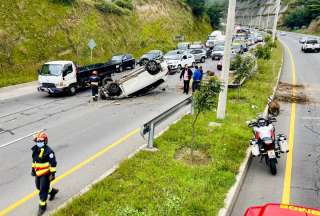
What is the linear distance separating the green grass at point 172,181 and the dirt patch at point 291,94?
25.7 feet

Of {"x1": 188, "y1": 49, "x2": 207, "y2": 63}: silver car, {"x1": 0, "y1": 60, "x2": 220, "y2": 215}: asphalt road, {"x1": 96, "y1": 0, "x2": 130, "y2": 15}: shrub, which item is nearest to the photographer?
{"x1": 0, "y1": 60, "x2": 220, "y2": 215}: asphalt road

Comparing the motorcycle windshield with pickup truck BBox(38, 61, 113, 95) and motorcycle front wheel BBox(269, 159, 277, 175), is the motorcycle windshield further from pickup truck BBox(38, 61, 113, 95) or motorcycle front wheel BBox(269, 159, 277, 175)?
pickup truck BBox(38, 61, 113, 95)

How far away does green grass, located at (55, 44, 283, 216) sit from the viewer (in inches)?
308

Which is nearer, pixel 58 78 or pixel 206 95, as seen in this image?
pixel 206 95

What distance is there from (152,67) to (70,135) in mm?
8861

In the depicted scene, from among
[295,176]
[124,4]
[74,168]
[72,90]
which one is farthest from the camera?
[124,4]

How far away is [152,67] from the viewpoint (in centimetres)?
2178

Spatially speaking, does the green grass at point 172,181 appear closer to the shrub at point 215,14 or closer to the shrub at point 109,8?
the shrub at point 109,8

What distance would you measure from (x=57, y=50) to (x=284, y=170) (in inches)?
1112

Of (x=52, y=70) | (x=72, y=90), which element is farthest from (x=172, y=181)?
(x=52, y=70)

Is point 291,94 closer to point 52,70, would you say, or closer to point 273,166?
point 273,166

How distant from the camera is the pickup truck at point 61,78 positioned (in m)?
22.4

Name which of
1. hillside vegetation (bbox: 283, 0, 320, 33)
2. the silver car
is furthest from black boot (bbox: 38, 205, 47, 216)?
hillside vegetation (bbox: 283, 0, 320, 33)

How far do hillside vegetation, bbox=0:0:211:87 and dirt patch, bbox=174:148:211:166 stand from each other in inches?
771
